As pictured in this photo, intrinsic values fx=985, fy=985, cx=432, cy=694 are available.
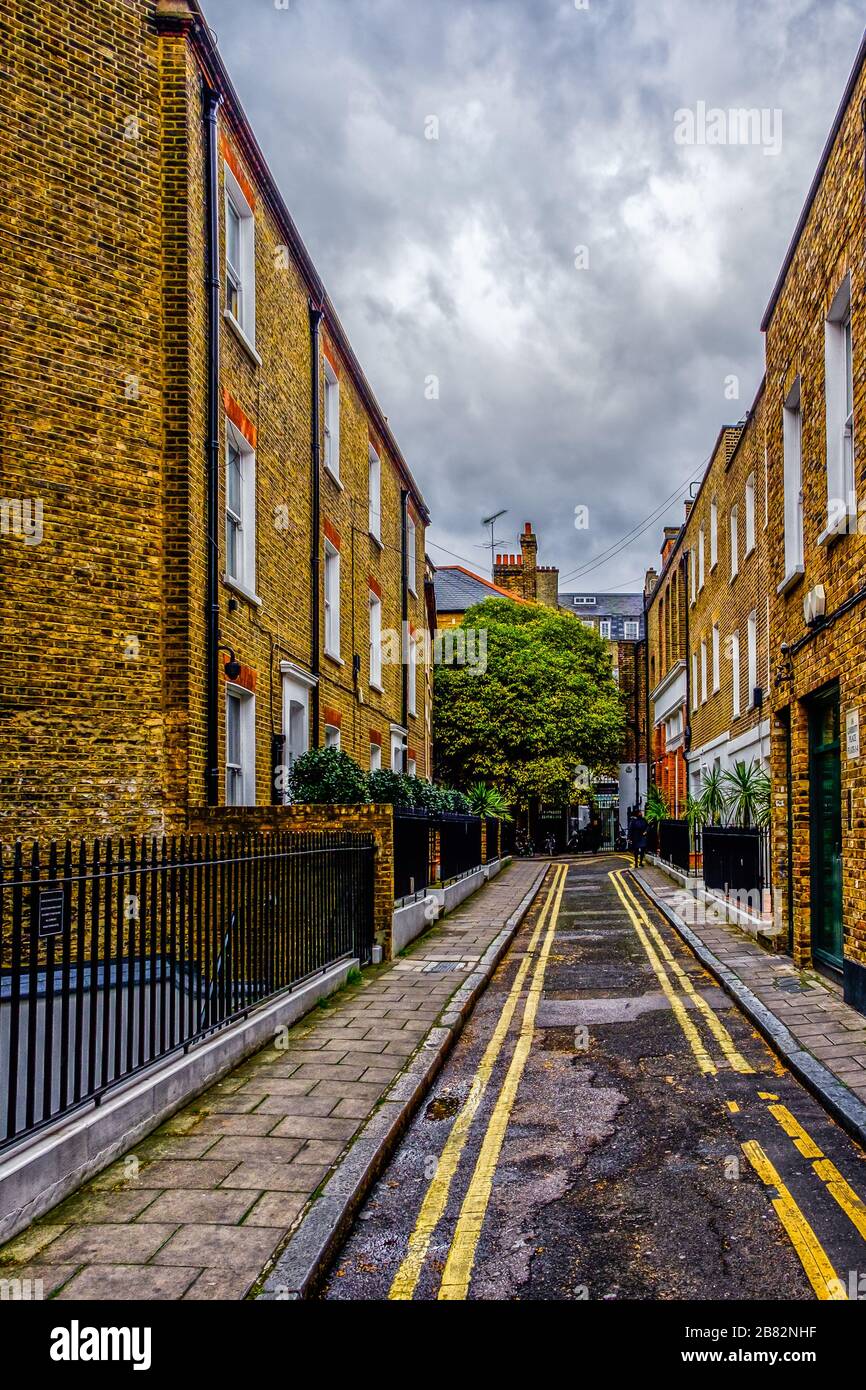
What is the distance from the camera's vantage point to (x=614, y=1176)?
4.99m

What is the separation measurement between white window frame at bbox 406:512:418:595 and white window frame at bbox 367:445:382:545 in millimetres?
3019

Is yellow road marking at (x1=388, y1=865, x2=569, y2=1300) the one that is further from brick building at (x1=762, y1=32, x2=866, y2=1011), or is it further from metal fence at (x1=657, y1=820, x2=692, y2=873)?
metal fence at (x1=657, y1=820, x2=692, y2=873)

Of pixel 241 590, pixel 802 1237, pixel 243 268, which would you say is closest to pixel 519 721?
pixel 243 268

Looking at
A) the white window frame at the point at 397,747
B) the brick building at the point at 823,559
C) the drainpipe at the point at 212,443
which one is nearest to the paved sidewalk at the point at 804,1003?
the brick building at the point at 823,559

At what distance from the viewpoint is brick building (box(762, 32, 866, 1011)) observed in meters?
8.25

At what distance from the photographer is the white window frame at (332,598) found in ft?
53.5

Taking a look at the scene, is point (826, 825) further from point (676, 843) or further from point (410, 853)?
point (676, 843)

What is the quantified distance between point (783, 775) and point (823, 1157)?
685 centimetres

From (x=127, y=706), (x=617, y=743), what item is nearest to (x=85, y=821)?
(x=127, y=706)

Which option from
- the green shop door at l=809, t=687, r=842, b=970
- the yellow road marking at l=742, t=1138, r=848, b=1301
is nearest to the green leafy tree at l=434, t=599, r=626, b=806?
the green shop door at l=809, t=687, r=842, b=970

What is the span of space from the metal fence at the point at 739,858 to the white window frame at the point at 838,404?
547 centimetres

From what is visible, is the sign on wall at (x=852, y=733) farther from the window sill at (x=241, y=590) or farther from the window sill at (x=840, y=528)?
the window sill at (x=241, y=590)

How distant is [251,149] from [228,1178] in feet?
38.4

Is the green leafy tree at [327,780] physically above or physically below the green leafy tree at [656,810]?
above
